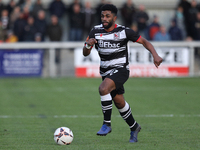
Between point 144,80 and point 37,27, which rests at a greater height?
point 37,27

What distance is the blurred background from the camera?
16625mm

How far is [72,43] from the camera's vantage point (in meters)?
17.1

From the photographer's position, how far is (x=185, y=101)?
11422mm

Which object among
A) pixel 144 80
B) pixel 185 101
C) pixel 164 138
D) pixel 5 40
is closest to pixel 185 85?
pixel 144 80

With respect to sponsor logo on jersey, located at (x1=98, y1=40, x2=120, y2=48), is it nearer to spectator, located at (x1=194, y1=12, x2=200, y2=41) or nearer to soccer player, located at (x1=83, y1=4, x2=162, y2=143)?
soccer player, located at (x1=83, y1=4, x2=162, y2=143)

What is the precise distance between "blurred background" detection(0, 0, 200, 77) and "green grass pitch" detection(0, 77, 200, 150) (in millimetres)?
441

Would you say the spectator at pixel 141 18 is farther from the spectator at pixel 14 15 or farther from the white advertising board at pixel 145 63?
the spectator at pixel 14 15

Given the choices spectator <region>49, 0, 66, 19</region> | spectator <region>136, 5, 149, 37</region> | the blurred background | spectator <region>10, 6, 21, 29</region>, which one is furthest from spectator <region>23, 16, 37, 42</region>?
spectator <region>136, 5, 149, 37</region>

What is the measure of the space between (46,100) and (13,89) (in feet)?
8.68

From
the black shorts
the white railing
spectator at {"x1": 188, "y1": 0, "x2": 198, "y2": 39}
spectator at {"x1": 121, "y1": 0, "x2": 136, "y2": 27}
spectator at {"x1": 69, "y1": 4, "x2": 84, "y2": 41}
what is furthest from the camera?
spectator at {"x1": 188, "y1": 0, "x2": 198, "y2": 39}

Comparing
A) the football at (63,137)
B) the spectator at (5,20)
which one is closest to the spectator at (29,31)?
the spectator at (5,20)

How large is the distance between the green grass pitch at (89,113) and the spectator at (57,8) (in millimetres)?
3752

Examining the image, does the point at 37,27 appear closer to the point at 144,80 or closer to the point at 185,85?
the point at 144,80

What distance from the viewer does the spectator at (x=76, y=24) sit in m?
18.4
